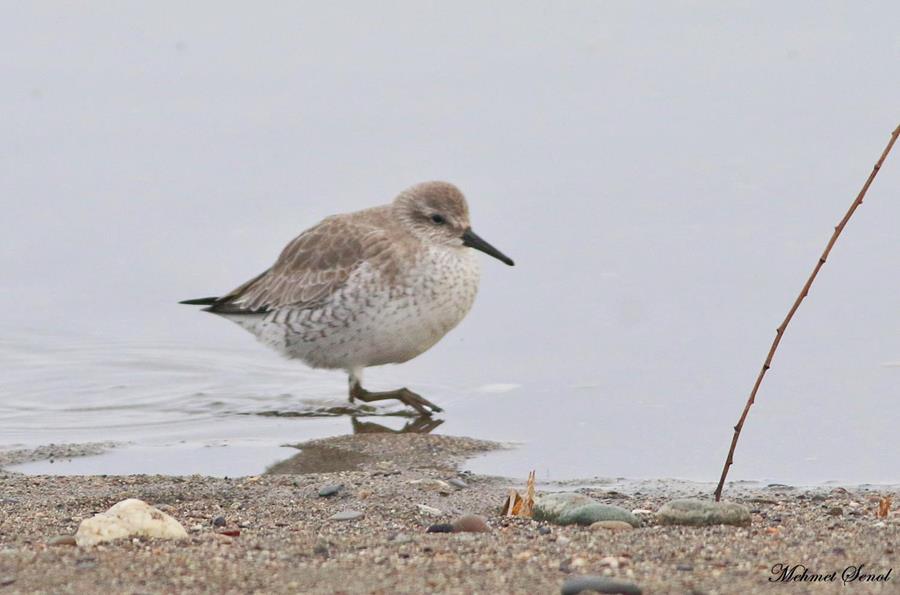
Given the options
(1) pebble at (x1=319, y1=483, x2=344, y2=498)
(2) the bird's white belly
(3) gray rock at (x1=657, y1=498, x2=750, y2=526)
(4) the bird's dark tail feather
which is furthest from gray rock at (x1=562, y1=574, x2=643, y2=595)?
(4) the bird's dark tail feather

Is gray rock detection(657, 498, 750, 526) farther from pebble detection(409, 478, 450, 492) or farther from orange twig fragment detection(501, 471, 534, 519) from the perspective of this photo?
pebble detection(409, 478, 450, 492)

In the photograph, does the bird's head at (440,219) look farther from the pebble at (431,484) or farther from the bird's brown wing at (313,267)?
the pebble at (431,484)

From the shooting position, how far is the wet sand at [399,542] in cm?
427

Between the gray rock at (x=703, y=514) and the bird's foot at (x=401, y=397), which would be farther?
the bird's foot at (x=401, y=397)

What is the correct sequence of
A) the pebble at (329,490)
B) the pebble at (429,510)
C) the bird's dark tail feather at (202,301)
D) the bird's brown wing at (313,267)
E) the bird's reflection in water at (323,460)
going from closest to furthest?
the pebble at (429,510) < the pebble at (329,490) < the bird's reflection in water at (323,460) < the bird's brown wing at (313,267) < the bird's dark tail feather at (202,301)

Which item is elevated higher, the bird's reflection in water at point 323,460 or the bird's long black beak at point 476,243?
the bird's long black beak at point 476,243

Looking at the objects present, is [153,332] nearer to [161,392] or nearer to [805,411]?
[161,392]

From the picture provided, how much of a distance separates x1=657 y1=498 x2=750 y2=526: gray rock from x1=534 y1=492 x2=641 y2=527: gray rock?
12 centimetres

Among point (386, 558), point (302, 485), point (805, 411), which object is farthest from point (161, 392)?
point (386, 558)

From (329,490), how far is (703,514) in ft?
5.32

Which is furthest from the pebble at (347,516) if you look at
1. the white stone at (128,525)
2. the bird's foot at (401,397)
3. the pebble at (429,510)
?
the bird's foot at (401,397)

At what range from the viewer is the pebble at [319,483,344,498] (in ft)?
20.0

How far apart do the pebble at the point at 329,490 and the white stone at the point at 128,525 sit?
1.04m

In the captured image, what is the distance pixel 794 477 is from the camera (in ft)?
23.5
